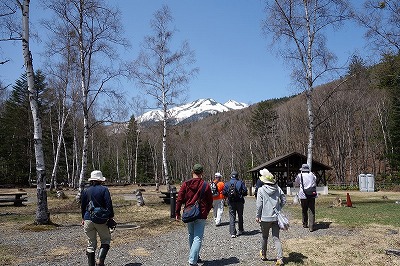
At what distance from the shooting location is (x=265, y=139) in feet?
209

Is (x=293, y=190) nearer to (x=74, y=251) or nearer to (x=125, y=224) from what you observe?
(x=125, y=224)

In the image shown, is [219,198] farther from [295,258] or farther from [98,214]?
[98,214]

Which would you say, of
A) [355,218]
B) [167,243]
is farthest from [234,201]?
[355,218]

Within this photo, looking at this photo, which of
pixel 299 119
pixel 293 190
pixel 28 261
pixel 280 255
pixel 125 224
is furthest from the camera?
pixel 299 119

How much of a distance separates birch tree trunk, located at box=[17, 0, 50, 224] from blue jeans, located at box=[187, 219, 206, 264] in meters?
6.72

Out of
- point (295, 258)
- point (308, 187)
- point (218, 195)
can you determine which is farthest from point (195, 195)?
point (218, 195)

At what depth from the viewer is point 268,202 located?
6.51 meters

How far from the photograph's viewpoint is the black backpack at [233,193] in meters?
9.32

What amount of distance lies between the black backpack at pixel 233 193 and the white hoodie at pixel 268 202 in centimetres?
272

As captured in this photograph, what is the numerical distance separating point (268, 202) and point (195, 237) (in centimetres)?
160

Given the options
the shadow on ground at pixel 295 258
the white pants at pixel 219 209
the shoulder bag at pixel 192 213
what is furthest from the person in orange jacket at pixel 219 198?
the shoulder bag at pixel 192 213

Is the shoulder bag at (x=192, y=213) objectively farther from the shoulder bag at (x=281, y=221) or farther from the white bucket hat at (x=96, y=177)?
the white bucket hat at (x=96, y=177)

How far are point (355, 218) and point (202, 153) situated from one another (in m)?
74.0

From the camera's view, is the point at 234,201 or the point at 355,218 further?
the point at 355,218
